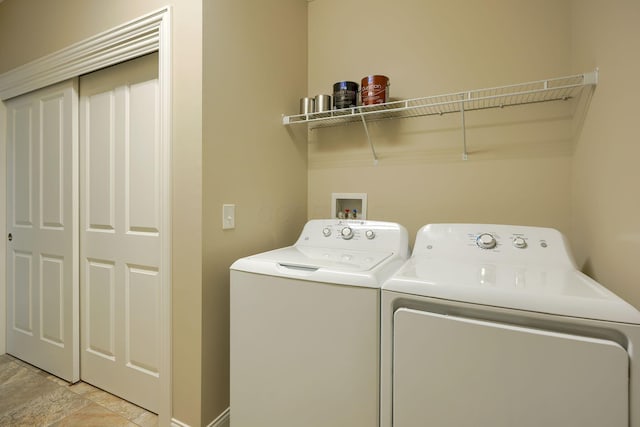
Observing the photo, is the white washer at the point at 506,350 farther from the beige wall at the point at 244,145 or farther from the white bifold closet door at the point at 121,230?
the white bifold closet door at the point at 121,230

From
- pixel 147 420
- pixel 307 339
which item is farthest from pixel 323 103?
pixel 147 420

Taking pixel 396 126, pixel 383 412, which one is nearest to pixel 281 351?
pixel 383 412

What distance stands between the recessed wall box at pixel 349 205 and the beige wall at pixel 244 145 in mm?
238

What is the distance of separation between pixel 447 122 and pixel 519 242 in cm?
79

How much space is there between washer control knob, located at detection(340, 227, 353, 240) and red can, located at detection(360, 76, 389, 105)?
0.69 m

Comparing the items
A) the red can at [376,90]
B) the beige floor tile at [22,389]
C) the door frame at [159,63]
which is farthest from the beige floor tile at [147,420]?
the red can at [376,90]

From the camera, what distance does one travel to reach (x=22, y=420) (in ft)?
5.12

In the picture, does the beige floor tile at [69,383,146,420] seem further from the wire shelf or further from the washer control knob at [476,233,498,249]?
the washer control knob at [476,233,498,249]

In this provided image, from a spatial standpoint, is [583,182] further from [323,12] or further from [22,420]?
[22,420]

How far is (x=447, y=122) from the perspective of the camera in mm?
1695

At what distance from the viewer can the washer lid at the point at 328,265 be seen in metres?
1.04

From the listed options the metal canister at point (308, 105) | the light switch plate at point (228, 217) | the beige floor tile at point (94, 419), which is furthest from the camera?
the metal canister at point (308, 105)

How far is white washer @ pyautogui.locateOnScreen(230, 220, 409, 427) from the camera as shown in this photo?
3.33 ft

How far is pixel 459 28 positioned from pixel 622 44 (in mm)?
828
